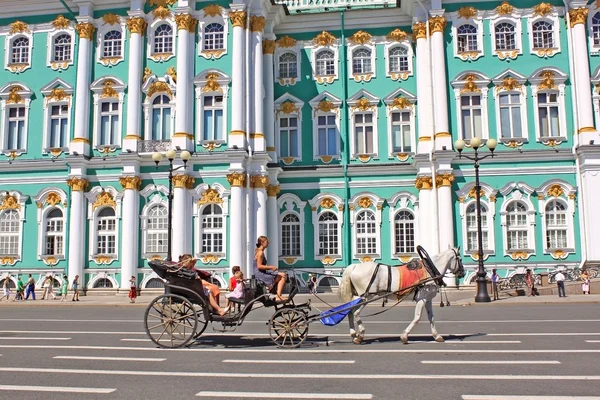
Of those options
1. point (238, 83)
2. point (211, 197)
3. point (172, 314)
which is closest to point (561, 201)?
point (238, 83)

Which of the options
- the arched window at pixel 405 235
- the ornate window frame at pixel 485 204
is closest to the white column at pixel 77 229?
the arched window at pixel 405 235

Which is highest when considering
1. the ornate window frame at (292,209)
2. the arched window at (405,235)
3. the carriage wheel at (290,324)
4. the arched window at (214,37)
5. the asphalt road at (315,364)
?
the arched window at (214,37)

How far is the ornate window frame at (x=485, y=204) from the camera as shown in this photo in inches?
1294

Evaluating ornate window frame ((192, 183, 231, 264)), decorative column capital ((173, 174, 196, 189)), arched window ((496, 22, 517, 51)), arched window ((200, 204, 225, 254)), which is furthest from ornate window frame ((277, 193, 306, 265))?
arched window ((496, 22, 517, 51))

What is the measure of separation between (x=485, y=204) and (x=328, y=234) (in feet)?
29.4

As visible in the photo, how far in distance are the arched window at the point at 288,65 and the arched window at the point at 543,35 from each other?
13.8 meters

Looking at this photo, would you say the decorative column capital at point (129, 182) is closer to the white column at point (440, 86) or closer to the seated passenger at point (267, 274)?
the white column at point (440, 86)

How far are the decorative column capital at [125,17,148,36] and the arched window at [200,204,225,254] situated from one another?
10966 mm

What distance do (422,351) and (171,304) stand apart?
17.0 feet

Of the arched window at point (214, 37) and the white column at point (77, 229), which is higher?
the arched window at point (214, 37)

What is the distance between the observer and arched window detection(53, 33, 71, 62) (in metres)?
36.2

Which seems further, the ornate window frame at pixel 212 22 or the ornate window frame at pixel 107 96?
the ornate window frame at pixel 107 96

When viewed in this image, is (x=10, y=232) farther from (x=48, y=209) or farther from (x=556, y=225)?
(x=556, y=225)

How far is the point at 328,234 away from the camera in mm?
35344
